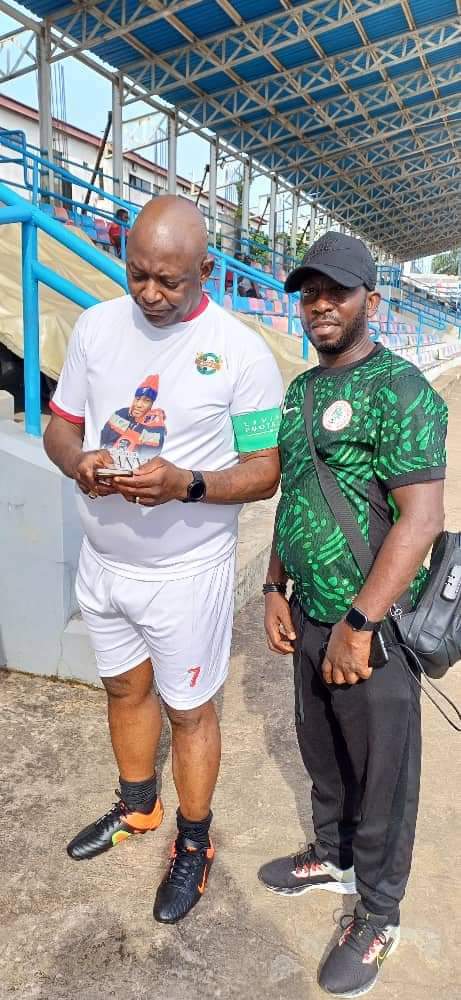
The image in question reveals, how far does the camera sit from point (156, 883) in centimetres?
198

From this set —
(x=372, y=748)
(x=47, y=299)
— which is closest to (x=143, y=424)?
(x=372, y=748)

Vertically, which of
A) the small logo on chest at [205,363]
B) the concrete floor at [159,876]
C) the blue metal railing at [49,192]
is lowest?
the concrete floor at [159,876]

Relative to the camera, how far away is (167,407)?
5.58 ft

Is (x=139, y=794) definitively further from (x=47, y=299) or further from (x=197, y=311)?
(x=47, y=299)

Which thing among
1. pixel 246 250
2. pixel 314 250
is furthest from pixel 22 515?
pixel 246 250

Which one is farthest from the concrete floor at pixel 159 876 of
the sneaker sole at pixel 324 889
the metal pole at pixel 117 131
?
the metal pole at pixel 117 131

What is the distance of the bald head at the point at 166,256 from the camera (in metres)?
1.63

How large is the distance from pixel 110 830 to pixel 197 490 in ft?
3.70

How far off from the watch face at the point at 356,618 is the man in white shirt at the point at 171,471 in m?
0.40

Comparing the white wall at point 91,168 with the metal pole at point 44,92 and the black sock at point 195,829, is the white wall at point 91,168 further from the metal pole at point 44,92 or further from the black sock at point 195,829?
the black sock at point 195,829

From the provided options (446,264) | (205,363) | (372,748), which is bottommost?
(372,748)

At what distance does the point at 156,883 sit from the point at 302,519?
112 cm

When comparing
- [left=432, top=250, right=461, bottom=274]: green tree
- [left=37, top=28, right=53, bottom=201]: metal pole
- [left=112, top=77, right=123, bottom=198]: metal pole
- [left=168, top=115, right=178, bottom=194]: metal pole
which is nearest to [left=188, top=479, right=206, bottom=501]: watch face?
[left=37, top=28, right=53, bottom=201]: metal pole

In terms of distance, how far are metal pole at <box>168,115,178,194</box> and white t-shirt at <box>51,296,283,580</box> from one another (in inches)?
686
